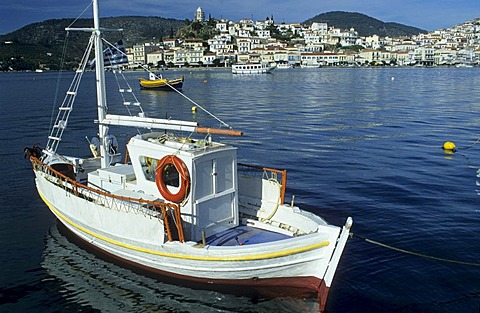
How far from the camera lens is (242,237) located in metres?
12.1

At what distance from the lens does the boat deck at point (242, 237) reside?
11.8 m

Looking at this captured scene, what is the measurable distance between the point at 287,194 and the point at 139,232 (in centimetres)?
953

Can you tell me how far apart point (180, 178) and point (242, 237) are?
2.43 m

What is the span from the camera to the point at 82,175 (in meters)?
16.8

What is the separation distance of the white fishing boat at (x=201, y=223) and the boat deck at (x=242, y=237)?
0.03 metres

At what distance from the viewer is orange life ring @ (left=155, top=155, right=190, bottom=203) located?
11148 mm

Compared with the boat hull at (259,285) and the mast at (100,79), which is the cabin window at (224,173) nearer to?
the boat hull at (259,285)

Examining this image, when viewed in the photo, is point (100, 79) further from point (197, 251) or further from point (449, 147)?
point (449, 147)

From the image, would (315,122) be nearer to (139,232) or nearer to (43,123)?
(43,123)

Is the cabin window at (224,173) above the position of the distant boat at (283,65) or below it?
below

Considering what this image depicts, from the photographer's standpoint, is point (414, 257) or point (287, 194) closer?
point (414, 257)

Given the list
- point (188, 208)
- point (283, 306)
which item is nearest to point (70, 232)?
point (188, 208)

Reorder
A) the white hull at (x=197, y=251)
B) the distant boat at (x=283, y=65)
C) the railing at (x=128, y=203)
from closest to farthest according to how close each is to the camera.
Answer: the white hull at (x=197, y=251) < the railing at (x=128, y=203) < the distant boat at (x=283, y=65)

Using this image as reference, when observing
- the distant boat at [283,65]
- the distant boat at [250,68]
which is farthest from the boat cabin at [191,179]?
the distant boat at [283,65]
